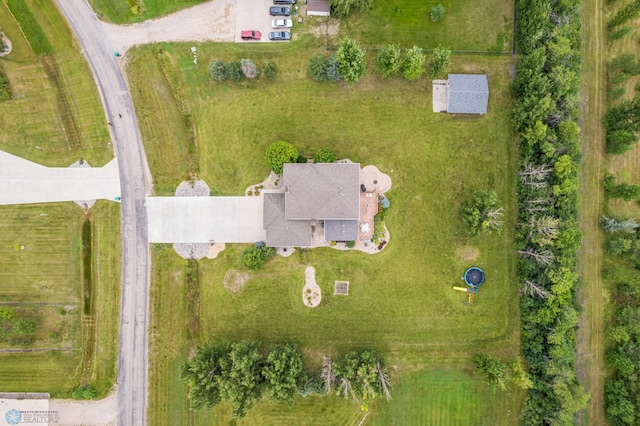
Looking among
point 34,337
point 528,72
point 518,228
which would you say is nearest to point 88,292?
→ point 34,337

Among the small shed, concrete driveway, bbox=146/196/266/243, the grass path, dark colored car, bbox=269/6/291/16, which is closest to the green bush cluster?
the grass path

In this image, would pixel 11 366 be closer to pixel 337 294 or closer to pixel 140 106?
pixel 140 106

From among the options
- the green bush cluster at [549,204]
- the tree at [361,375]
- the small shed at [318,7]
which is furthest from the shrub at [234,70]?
the tree at [361,375]

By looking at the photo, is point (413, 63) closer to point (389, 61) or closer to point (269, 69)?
point (389, 61)

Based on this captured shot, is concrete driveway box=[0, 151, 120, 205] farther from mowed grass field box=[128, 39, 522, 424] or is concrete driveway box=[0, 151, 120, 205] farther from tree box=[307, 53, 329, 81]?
tree box=[307, 53, 329, 81]

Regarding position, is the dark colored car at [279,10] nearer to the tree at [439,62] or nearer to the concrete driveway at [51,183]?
the tree at [439,62]
